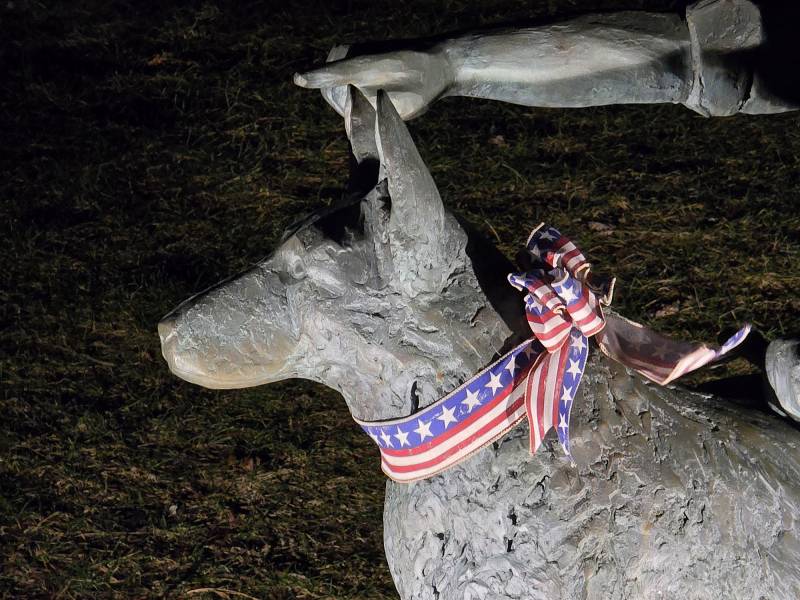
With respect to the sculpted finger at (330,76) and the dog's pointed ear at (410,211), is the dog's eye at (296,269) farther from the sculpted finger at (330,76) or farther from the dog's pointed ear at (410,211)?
the sculpted finger at (330,76)

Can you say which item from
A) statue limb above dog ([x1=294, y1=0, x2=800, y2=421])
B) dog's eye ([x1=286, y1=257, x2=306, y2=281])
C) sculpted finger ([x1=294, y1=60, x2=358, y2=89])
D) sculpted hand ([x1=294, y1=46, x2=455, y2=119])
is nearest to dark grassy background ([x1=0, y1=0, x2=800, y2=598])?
statue limb above dog ([x1=294, y1=0, x2=800, y2=421])

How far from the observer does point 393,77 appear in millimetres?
1958

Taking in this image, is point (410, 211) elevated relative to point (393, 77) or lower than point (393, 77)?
lower

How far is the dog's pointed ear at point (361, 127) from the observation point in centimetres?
206

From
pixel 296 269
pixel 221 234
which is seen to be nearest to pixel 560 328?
pixel 296 269

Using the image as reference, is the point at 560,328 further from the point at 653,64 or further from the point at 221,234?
the point at 221,234

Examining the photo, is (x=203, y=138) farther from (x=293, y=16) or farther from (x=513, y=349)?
(x=513, y=349)

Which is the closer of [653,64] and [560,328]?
[560,328]

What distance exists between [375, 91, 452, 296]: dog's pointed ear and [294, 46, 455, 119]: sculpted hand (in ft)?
0.32

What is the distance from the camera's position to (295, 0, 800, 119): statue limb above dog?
214 cm

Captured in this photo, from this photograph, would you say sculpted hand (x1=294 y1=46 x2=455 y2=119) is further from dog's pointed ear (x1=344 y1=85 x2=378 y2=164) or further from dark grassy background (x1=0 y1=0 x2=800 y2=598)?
dark grassy background (x1=0 y1=0 x2=800 y2=598)

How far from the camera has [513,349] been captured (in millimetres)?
2008

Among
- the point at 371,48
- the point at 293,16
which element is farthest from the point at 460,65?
the point at 293,16

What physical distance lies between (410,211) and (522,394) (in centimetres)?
36
